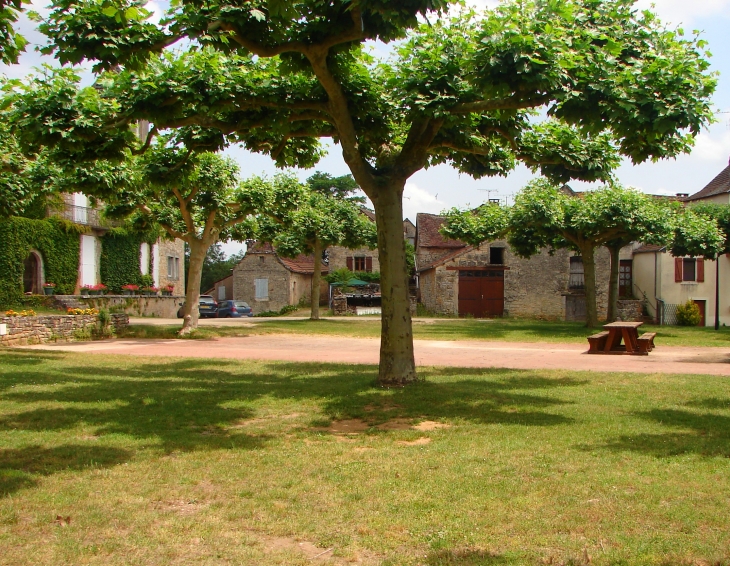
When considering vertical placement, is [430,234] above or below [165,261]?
above

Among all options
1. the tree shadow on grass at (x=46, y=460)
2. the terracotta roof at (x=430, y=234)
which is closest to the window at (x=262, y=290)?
the terracotta roof at (x=430, y=234)

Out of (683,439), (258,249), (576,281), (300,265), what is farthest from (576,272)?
(683,439)

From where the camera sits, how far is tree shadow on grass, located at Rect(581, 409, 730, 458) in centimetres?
621

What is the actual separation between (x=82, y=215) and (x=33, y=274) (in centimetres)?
416

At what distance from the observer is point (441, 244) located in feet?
149

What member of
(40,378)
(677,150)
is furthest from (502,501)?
(40,378)

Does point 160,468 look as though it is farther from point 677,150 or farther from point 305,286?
point 305,286

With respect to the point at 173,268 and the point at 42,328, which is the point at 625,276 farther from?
the point at 42,328

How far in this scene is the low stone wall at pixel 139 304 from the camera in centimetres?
3018

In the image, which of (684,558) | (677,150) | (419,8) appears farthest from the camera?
(677,150)

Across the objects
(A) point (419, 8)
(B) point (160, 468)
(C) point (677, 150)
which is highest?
(A) point (419, 8)

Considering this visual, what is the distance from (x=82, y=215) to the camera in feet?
111

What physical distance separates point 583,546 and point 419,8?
536 centimetres

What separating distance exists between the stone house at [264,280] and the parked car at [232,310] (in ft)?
11.3
